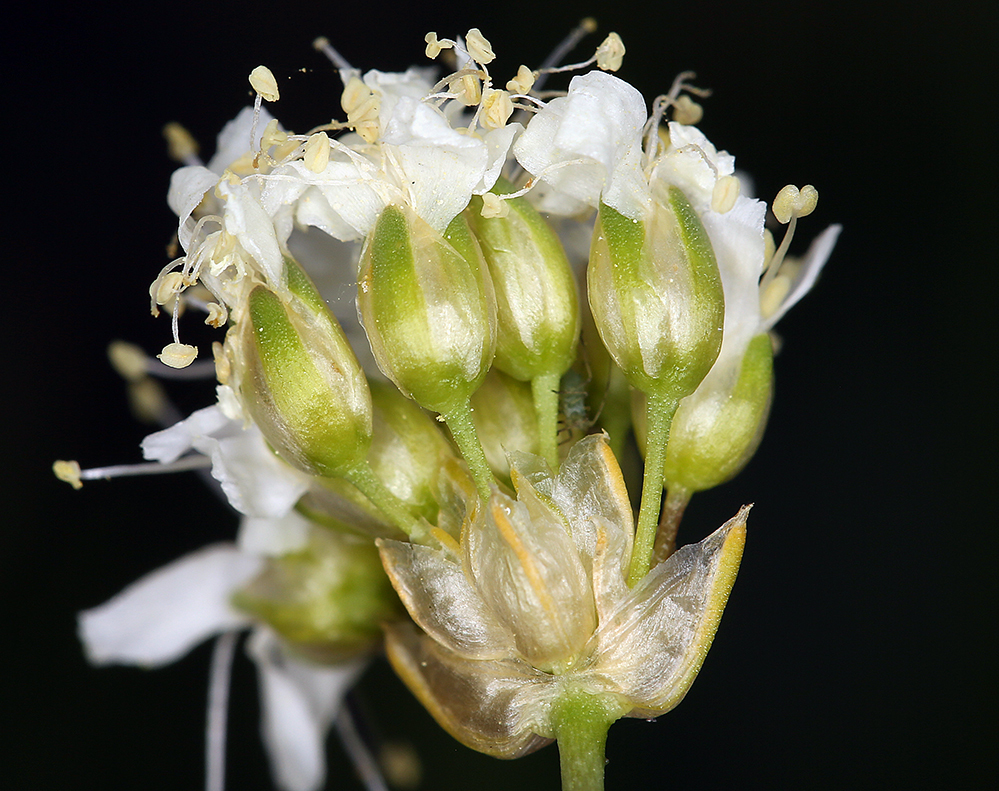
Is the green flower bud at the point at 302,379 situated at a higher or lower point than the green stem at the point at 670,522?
higher

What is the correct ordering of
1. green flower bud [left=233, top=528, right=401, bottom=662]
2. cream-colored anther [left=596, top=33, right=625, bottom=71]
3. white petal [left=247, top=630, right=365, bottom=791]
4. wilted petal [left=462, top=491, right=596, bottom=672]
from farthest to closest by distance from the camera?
white petal [left=247, top=630, right=365, bottom=791]
green flower bud [left=233, top=528, right=401, bottom=662]
cream-colored anther [left=596, top=33, right=625, bottom=71]
wilted petal [left=462, top=491, right=596, bottom=672]

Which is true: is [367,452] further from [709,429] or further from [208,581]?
[208,581]

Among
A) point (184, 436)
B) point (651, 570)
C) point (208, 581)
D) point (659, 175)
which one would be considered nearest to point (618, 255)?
point (659, 175)

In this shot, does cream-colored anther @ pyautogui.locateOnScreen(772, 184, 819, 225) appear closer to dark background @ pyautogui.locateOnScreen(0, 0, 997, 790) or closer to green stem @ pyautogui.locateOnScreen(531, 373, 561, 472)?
green stem @ pyautogui.locateOnScreen(531, 373, 561, 472)

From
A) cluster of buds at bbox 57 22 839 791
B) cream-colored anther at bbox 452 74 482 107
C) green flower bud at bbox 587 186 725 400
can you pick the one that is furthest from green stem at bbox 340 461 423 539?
cream-colored anther at bbox 452 74 482 107

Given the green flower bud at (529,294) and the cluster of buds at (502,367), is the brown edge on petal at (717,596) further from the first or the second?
the green flower bud at (529,294)

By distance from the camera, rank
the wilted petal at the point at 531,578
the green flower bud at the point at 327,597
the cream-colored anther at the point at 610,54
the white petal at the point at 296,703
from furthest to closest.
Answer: the white petal at the point at 296,703
the green flower bud at the point at 327,597
the cream-colored anther at the point at 610,54
the wilted petal at the point at 531,578

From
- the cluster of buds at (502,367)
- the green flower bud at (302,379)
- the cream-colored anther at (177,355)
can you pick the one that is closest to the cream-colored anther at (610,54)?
the cluster of buds at (502,367)
